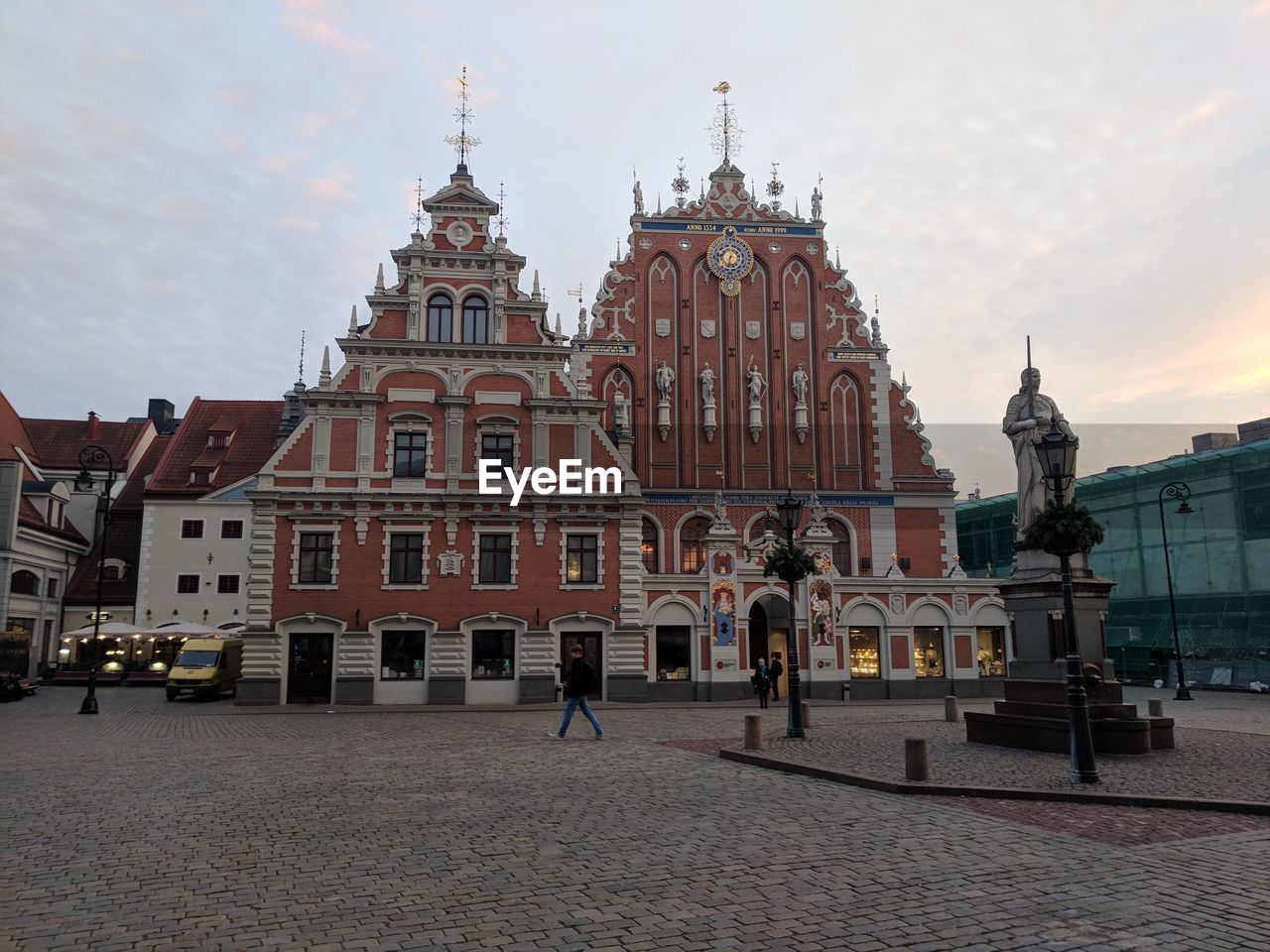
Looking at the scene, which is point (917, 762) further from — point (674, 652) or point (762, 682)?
point (674, 652)

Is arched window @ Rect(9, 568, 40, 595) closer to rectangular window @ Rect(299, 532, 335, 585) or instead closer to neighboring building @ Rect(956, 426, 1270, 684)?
rectangular window @ Rect(299, 532, 335, 585)

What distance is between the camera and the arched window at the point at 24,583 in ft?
141

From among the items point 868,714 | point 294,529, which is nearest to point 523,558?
point 294,529

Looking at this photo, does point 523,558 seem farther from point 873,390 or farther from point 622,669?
point 873,390

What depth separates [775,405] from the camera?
41.0 metres

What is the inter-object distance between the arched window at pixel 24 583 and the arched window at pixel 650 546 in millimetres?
28765

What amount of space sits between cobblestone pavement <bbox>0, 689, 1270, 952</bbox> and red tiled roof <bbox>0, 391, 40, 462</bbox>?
1568 inches

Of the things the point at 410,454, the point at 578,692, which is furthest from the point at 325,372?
the point at 578,692

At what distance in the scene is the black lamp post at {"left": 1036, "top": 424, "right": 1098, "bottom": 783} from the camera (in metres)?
13.0

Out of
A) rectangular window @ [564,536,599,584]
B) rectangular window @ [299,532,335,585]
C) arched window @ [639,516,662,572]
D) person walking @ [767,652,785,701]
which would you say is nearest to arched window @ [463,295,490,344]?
rectangular window @ [564,536,599,584]

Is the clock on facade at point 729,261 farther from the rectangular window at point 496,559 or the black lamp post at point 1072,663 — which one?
the black lamp post at point 1072,663

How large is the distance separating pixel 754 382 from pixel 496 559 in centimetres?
1463

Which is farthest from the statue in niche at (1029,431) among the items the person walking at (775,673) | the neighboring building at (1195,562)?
the neighboring building at (1195,562)

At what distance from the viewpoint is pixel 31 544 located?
1745 inches
